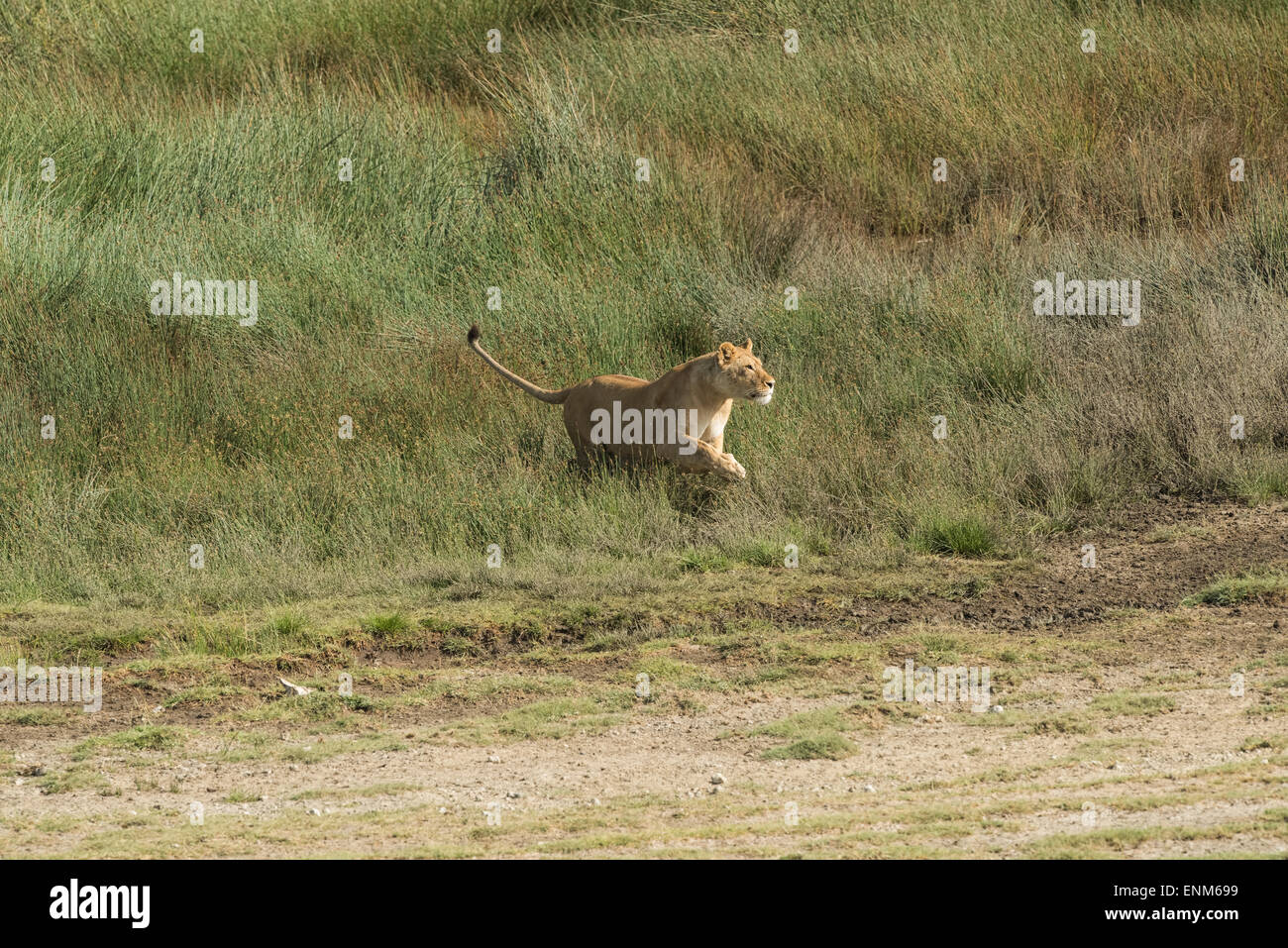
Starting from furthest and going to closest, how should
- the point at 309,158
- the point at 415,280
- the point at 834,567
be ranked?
1. the point at 309,158
2. the point at 415,280
3. the point at 834,567

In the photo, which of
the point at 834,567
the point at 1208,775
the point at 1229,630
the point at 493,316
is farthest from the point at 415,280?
the point at 1208,775

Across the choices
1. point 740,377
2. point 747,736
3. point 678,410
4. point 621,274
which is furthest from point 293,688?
point 621,274

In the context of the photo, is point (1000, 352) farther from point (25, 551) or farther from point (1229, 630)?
point (25, 551)

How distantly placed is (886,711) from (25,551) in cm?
523

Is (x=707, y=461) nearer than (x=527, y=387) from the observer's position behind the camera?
Yes

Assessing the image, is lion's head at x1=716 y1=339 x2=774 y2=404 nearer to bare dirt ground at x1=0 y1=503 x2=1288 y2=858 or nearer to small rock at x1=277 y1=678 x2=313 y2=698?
bare dirt ground at x1=0 y1=503 x2=1288 y2=858

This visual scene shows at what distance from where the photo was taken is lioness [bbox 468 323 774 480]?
9.05 metres

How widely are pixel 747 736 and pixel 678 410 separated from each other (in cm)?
312

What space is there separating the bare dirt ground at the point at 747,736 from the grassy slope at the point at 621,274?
3.14ft

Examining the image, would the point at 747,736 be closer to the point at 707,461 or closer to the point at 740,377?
the point at 707,461

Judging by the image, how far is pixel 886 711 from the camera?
6.47m

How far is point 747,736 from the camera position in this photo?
6.27m

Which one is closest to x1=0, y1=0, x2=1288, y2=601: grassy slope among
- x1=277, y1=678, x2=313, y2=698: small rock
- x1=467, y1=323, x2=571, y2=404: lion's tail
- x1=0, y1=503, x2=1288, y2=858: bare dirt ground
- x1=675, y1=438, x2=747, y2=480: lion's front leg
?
x1=675, y1=438, x2=747, y2=480: lion's front leg

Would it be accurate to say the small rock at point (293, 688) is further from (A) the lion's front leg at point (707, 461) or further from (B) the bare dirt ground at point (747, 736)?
(A) the lion's front leg at point (707, 461)
